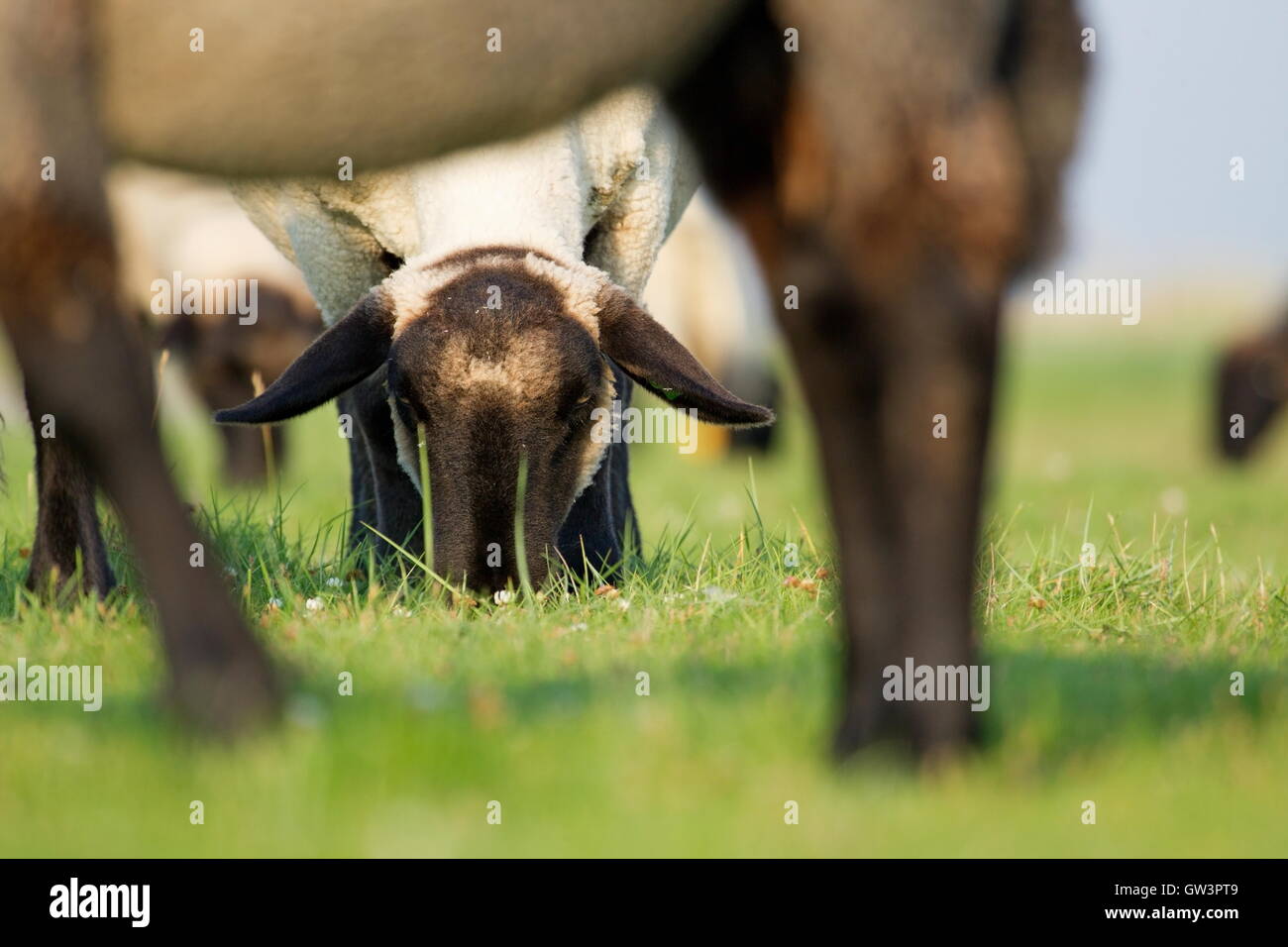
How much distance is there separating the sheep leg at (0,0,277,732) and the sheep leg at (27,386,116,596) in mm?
2363

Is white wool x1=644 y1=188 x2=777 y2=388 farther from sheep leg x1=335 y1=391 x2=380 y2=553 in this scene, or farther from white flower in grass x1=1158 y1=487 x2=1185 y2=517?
sheep leg x1=335 y1=391 x2=380 y2=553

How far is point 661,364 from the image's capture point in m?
5.68

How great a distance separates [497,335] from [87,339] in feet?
7.71

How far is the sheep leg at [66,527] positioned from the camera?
5430mm

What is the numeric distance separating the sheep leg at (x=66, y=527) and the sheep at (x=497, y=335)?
65 cm

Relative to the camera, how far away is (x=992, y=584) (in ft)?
17.3

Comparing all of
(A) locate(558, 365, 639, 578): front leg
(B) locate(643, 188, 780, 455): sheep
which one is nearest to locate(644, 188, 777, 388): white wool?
(B) locate(643, 188, 780, 455): sheep

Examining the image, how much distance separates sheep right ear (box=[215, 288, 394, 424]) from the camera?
208 inches

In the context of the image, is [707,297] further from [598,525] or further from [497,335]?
[497,335]

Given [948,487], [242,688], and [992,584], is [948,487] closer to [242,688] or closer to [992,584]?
[242,688]

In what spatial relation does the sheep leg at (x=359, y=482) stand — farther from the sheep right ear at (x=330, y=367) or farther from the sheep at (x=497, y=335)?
the sheep right ear at (x=330, y=367)

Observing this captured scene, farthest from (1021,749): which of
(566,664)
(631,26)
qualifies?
(631,26)

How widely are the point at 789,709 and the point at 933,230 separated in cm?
94

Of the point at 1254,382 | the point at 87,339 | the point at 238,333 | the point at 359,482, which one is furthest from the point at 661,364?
the point at 1254,382
